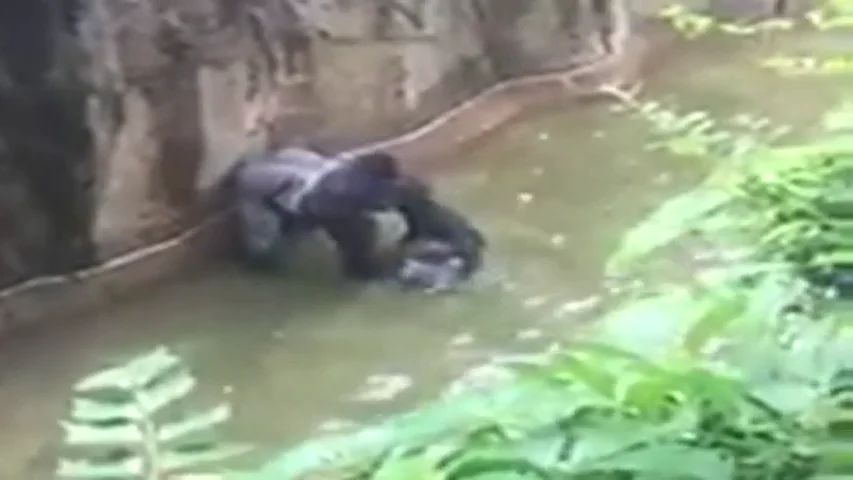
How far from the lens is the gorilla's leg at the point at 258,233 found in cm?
464

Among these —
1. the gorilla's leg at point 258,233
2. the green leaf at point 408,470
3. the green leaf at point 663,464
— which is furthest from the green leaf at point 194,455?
the gorilla's leg at point 258,233

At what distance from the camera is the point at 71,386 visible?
3773mm

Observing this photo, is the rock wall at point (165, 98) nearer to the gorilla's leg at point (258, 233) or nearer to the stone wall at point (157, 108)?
the stone wall at point (157, 108)

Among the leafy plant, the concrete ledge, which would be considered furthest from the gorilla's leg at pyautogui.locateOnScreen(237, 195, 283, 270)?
the leafy plant

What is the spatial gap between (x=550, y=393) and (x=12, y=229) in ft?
11.3

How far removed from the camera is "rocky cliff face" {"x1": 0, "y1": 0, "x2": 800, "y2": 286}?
4309 mm

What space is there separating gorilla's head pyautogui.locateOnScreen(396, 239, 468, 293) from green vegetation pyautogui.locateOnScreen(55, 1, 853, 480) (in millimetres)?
3012

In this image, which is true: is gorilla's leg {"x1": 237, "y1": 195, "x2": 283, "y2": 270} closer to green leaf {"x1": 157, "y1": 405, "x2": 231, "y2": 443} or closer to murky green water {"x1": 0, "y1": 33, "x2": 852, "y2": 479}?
murky green water {"x1": 0, "y1": 33, "x2": 852, "y2": 479}

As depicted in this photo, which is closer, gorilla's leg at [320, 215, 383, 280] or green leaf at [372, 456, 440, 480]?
green leaf at [372, 456, 440, 480]

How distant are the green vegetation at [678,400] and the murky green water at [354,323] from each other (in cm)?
229

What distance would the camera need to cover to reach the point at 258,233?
468cm

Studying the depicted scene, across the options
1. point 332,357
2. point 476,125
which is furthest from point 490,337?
point 476,125

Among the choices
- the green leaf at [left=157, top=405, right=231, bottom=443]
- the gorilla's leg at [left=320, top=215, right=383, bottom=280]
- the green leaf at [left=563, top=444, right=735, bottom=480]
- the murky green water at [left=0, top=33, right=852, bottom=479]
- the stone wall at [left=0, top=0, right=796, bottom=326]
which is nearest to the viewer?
the green leaf at [left=563, top=444, right=735, bottom=480]

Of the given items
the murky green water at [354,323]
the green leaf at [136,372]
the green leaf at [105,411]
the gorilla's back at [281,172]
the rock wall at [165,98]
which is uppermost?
the green leaf at [136,372]
